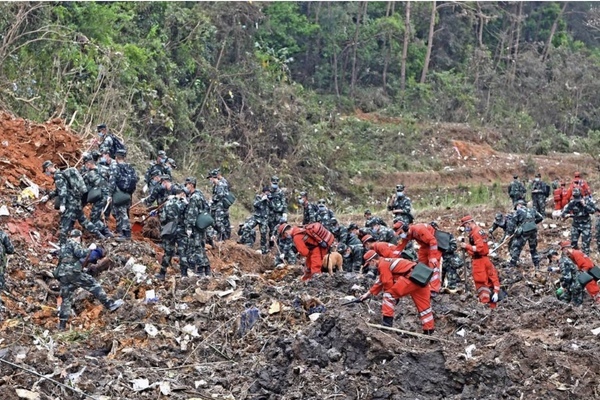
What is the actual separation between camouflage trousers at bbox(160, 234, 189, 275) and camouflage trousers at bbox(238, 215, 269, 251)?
12.1ft

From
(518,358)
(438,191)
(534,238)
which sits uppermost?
(518,358)

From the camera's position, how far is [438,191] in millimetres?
32562

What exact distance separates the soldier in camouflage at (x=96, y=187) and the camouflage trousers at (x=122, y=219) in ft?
0.66

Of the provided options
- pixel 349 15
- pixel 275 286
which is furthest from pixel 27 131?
pixel 349 15

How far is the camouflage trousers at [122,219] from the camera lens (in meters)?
16.5

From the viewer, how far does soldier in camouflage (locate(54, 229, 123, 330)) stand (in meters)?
12.7

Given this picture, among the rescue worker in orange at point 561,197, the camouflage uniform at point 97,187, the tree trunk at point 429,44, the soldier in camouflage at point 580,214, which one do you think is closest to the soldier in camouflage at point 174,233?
the camouflage uniform at point 97,187

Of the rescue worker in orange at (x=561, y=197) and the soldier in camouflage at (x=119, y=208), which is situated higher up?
the soldier in camouflage at (x=119, y=208)

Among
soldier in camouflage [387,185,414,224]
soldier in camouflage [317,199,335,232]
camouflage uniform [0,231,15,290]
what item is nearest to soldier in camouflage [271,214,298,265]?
soldier in camouflage [317,199,335,232]

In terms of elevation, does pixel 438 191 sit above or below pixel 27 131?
below

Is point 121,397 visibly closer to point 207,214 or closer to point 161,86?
point 207,214

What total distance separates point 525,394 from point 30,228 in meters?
9.24

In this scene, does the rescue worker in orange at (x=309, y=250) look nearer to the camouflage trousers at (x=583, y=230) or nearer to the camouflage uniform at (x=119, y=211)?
the camouflage uniform at (x=119, y=211)

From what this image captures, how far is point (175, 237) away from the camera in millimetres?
15195
